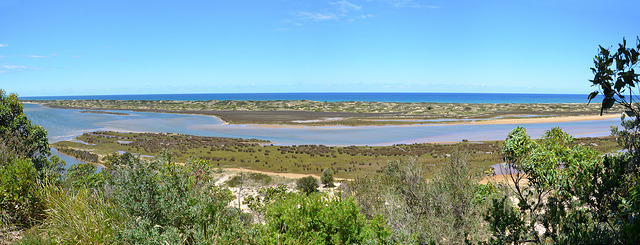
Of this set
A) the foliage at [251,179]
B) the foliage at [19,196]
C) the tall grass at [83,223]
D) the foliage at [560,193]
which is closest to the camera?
the foliage at [560,193]

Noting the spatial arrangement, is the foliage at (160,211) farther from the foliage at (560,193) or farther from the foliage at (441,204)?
the foliage at (441,204)

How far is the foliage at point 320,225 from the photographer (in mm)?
6605

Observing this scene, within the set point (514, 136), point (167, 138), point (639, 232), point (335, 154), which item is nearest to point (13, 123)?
point (514, 136)

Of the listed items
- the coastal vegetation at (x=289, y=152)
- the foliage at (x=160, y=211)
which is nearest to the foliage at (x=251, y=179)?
the coastal vegetation at (x=289, y=152)

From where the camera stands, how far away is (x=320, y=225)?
22.3ft

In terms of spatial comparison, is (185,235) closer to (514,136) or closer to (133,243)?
(133,243)

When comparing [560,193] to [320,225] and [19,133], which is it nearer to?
[320,225]

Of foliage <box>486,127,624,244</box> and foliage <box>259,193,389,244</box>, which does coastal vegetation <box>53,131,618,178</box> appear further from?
foliage <box>259,193,389,244</box>

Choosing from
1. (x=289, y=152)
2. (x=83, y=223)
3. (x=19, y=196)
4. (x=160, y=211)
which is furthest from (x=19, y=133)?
(x=289, y=152)

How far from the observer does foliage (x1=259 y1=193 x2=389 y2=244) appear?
6605 millimetres

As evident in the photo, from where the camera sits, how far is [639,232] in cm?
416

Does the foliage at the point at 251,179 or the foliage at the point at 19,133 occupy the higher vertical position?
the foliage at the point at 19,133

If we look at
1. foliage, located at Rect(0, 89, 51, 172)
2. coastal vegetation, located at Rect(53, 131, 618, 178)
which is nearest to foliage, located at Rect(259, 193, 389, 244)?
foliage, located at Rect(0, 89, 51, 172)

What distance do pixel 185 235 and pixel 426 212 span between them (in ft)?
33.0
